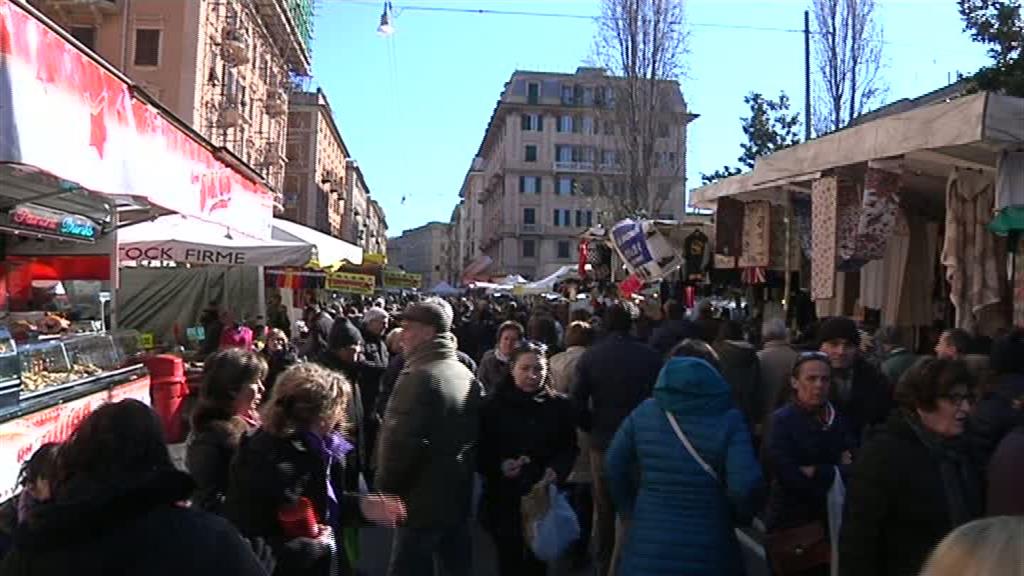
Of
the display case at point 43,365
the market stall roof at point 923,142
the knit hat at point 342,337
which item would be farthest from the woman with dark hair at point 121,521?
the market stall roof at point 923,142

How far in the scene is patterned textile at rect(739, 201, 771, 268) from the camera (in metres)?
10.7

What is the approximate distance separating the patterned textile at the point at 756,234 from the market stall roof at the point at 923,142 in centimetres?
154

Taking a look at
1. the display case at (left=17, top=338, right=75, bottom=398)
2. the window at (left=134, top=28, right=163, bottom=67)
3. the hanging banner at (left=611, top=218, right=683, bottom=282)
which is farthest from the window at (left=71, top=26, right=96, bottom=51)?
the display case at (left=17, top=338, right=75, bottom=398)

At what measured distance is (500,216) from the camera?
281 feet

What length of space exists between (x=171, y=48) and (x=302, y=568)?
3644 cm

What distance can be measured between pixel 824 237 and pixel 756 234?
2.92m

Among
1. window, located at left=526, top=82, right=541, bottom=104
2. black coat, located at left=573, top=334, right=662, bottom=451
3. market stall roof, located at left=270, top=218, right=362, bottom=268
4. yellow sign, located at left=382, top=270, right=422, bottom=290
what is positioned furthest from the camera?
window, located at left=526, top=82, right=541, bottom=104

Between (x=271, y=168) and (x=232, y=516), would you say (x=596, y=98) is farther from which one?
(x=232, y=516)

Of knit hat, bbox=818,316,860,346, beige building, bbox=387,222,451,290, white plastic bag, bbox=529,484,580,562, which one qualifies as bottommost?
white plastic bag, bbox=529,484,580,562

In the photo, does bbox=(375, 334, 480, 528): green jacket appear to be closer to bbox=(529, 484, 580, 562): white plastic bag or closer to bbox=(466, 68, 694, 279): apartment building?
bbox=(529, 484, 580, 562): white plastic bag


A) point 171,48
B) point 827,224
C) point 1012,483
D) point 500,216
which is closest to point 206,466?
point 1012,483

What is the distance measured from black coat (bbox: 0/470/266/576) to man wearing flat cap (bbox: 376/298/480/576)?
2236mm

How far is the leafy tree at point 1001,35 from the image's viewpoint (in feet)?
31.2

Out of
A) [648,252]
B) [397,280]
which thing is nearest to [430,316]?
[648,252]
